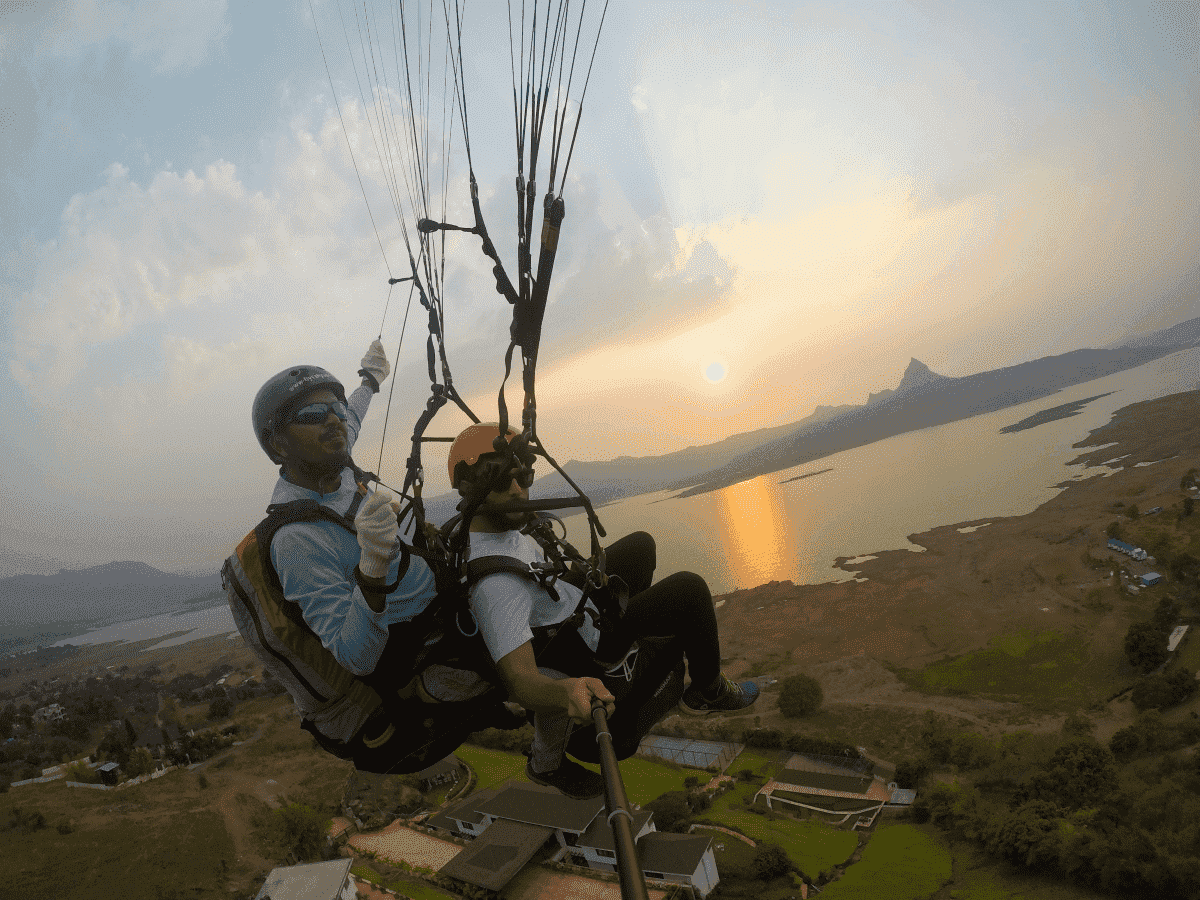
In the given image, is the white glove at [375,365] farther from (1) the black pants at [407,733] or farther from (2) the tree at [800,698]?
(2) the tree at [800,698]

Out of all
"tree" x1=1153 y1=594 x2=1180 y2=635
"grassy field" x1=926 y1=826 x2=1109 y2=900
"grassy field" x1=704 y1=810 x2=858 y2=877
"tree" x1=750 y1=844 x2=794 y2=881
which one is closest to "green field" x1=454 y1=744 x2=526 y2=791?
"grassy field" x1=704 y1=810 x2=858 y2=877

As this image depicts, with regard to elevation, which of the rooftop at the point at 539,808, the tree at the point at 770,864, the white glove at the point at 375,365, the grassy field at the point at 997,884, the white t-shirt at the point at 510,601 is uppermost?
the white glove at the point at 375,365

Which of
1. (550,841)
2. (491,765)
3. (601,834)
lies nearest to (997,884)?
(601,834)

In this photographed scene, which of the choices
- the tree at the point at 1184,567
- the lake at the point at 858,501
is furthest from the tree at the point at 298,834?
the tree at the point at 1184,567

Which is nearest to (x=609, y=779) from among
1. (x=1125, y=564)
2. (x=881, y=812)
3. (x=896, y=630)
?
(x=881, y=812)

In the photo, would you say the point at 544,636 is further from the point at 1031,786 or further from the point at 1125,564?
the point at 1125,564
